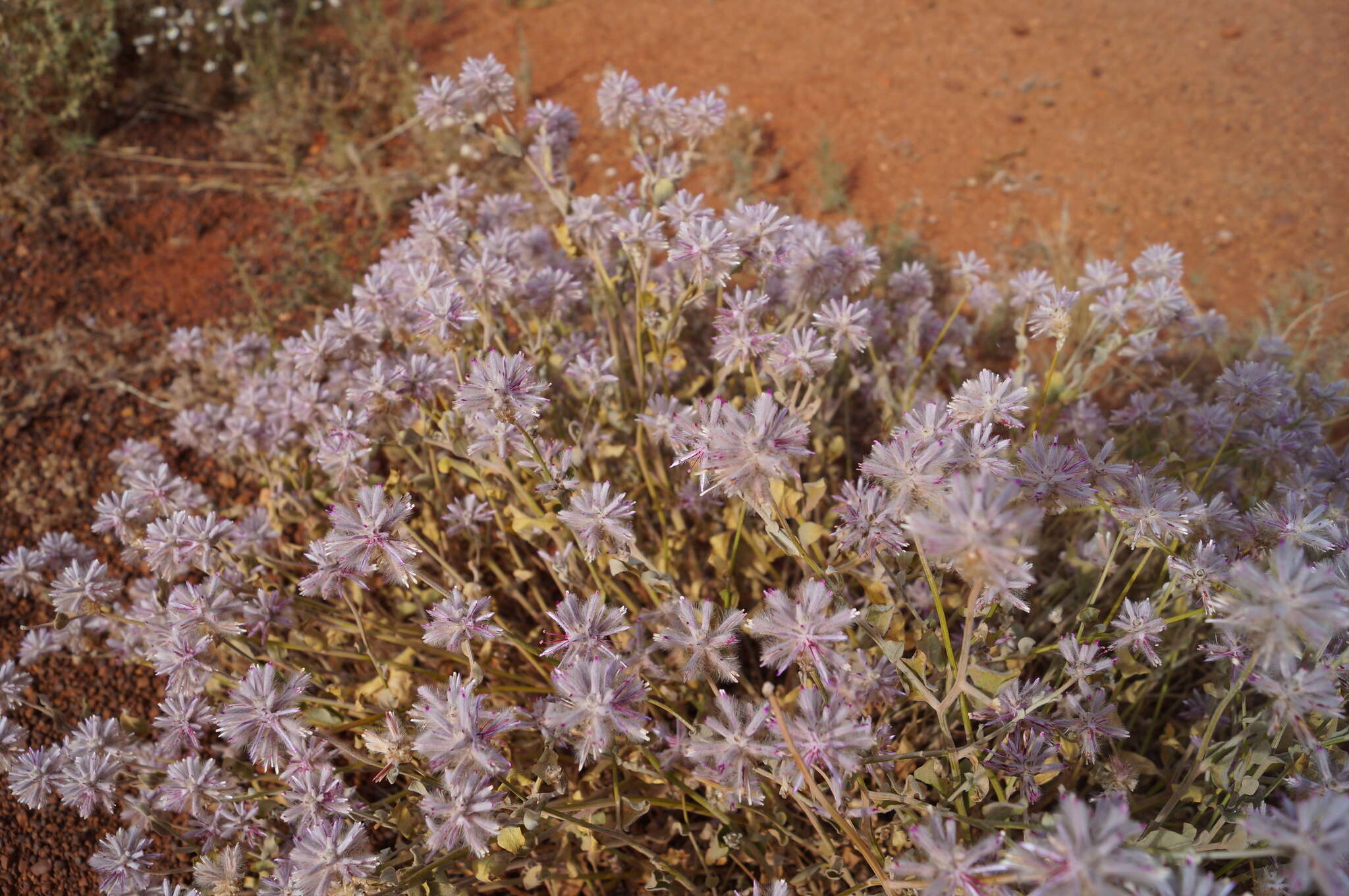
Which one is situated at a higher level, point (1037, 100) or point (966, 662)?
point (1037, 100)

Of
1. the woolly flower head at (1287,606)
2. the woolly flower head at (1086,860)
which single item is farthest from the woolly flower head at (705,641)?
the woolly flower head at (1287,606)

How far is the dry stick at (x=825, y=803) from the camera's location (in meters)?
1.54

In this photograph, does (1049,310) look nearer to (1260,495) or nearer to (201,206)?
(1260,495)

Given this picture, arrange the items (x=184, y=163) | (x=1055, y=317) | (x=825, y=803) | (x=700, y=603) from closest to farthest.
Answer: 1. (x=825, y=803)
2. (x=1055, y=317)
3. (x=700, y=603)
4. (x=184, y=163)

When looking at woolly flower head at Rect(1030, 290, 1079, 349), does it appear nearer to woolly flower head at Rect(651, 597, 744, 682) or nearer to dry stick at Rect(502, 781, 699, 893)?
woolly flower head at Rect(651, 597, 744, 682)

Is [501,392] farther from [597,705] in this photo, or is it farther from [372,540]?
[597,705]

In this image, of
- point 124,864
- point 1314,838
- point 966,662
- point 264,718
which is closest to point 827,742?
point 966,662

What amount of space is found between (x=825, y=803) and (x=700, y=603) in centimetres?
80

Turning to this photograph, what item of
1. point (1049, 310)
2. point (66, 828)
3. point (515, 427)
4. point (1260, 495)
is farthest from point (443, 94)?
point (1260, 495)

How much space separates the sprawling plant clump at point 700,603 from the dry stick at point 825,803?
0.05 ft

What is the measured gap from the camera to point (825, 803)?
1662mm

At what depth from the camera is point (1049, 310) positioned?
7.58 ft

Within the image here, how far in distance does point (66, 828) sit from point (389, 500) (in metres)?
1.62

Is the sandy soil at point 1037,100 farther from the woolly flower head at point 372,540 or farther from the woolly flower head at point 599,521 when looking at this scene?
the woolly flower head at point 372,540
